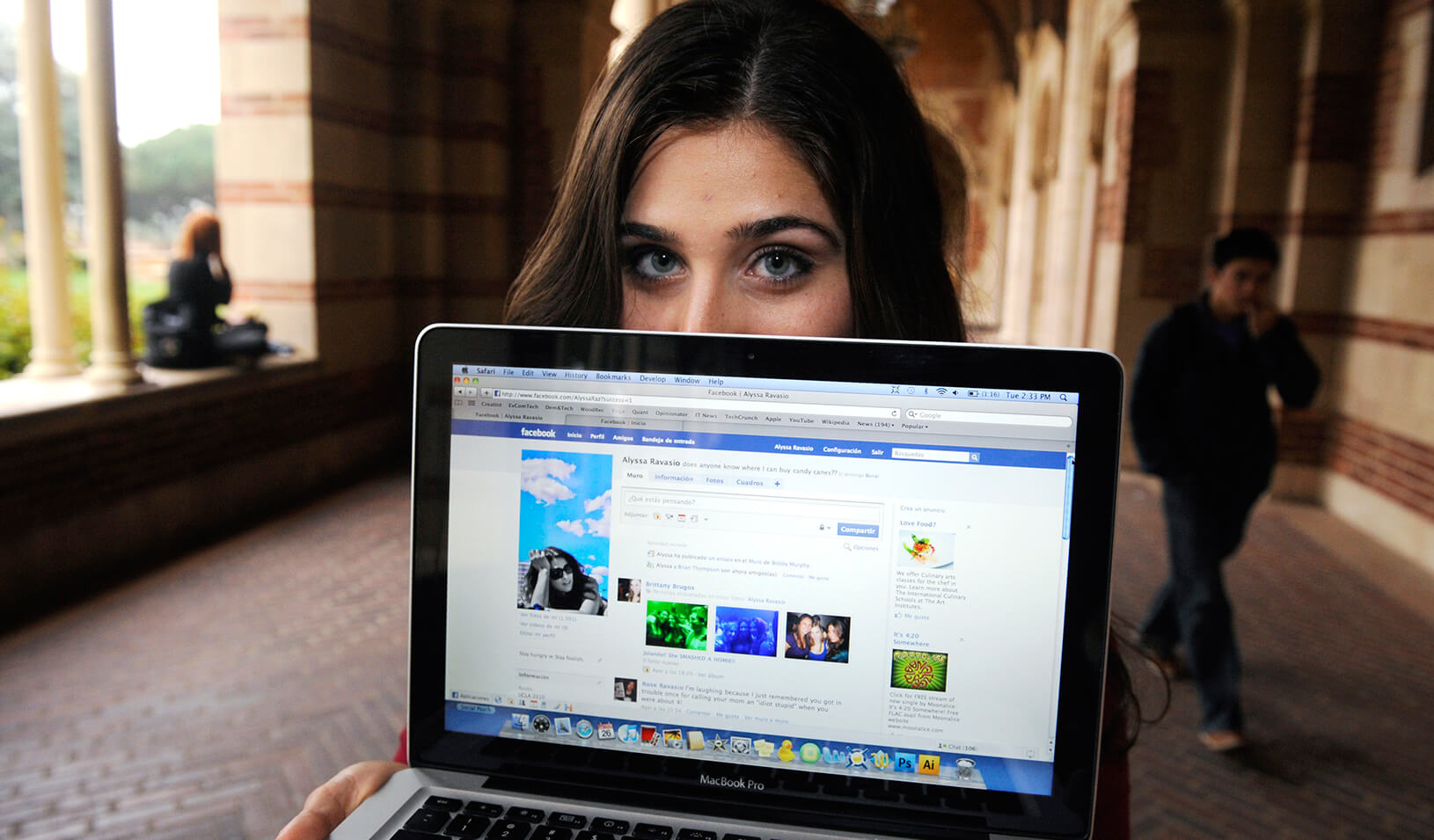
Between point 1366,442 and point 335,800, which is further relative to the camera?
point 1366,442

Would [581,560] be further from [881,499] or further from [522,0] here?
[522,0]

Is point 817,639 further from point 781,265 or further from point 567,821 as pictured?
point 781,265

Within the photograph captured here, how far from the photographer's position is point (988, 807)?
3.49ft

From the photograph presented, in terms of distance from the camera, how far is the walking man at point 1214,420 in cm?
423

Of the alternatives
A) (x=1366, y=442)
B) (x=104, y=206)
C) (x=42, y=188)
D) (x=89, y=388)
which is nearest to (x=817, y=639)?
(x=89, y=388)

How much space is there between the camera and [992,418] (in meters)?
1.07

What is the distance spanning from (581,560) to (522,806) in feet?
0.93

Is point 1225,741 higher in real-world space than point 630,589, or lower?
lower

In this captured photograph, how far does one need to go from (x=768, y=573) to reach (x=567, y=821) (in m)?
0.35

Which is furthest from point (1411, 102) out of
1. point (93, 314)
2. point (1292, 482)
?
point (93, 314)

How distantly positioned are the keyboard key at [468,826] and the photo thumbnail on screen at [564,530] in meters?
0.24

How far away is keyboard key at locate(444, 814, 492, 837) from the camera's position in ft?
3.52

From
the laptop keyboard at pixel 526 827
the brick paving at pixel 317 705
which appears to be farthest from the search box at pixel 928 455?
the brick paving at pixel 317 705

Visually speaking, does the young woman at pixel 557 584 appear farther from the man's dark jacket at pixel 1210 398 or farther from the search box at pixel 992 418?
the man's dark jacket at pixel 1210 398
